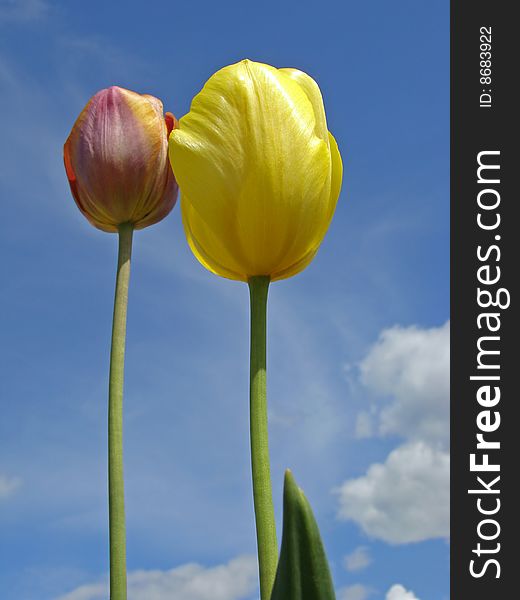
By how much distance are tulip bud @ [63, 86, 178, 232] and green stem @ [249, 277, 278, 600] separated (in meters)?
0.47

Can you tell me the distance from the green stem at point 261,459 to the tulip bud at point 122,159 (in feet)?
1.55

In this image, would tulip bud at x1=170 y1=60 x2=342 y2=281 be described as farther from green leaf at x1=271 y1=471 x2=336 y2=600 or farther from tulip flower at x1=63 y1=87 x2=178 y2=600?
green leaf at x1=271 y1=471 x2=336 y2=600

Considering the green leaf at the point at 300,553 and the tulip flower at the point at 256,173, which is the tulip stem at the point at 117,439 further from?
the green leaf at the point at 300,553

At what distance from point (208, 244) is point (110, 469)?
14.2 inches

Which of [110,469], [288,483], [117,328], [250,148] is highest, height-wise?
[250,148]

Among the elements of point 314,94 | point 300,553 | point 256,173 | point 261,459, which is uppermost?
point 314,94

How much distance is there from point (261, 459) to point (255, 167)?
1.21 ft

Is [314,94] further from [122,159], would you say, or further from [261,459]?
[261,459]

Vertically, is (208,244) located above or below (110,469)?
above

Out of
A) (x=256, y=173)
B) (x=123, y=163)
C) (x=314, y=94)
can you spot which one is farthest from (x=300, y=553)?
(x=123, y=163)

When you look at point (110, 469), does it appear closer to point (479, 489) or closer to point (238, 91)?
point (238, 91)

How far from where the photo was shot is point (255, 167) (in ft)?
3.62

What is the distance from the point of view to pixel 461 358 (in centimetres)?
210

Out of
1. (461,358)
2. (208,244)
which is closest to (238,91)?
(208,244)
